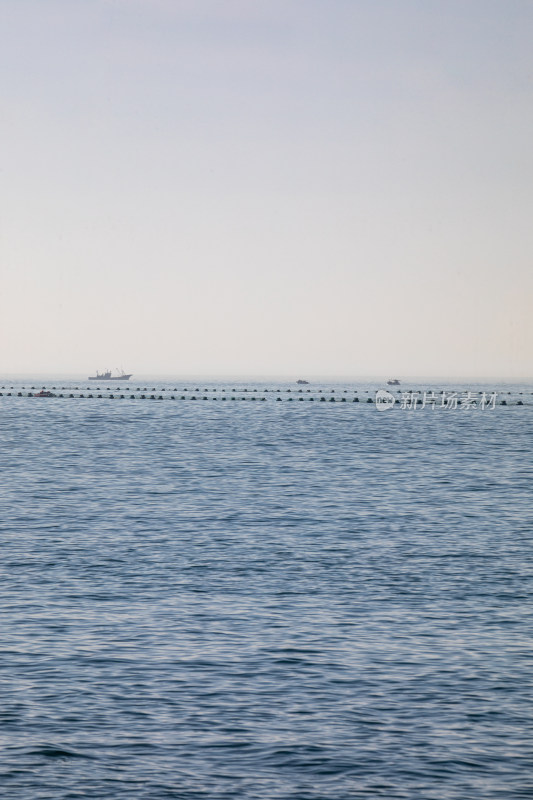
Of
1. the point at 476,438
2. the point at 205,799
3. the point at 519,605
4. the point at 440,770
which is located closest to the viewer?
the point at 205,799

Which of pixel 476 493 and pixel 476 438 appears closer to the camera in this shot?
pixel 476 493

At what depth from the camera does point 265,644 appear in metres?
22.0

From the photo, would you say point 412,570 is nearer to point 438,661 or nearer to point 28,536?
point 438,661

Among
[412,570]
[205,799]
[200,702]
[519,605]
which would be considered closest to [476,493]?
[412,570]

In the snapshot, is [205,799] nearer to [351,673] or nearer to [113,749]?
[113,749]

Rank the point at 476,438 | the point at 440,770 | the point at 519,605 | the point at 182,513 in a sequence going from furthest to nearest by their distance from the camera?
the point at 476,438 < the point at 182,513 < the point at 519,605 < the point at 440,770

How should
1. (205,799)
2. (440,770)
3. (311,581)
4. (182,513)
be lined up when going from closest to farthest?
(205,799), (440,770), (311,581), (182,513)

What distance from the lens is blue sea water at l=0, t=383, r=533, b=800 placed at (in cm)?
1539

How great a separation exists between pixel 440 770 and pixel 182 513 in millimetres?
31008

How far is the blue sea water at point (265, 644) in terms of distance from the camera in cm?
1539

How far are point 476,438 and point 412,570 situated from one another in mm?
75868

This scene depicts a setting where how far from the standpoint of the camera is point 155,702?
1820 cm

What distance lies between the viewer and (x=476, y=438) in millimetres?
105438

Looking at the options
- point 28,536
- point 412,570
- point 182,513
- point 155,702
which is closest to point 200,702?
point 155,702
